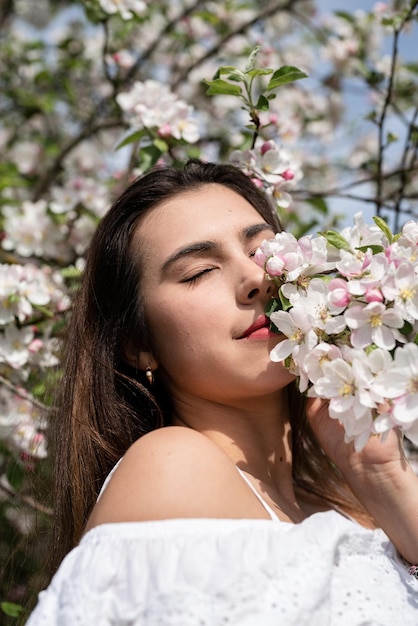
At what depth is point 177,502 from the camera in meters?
1.29

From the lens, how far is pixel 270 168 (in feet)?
7.05

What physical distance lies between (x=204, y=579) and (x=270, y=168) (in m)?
1.26

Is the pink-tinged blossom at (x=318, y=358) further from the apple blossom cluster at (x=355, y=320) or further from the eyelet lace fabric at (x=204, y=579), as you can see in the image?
the eyelet lace fabric at (x=204, y=579)

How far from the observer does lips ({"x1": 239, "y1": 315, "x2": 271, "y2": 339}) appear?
158 cm

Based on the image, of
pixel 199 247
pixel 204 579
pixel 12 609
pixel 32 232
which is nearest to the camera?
pixel 204 579

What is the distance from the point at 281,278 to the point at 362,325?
0.26m

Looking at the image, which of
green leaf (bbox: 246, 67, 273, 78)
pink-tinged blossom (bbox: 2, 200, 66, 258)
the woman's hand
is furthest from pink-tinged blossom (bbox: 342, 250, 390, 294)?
pink-tinged blossom (bbox: 2, 200, 66, 258)

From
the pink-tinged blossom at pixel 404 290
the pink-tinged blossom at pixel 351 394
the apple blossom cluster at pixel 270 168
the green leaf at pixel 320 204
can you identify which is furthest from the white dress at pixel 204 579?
the green leaf at pixel 320 204

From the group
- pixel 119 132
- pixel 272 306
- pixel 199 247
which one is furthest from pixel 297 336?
pixel 119 132

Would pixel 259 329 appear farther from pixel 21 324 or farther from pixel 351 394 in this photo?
pixel 21 324

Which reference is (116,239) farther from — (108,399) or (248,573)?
(248,573)

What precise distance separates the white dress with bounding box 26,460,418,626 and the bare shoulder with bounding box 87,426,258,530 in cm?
3

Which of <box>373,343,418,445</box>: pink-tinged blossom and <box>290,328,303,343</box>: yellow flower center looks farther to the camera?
<box>290,328,303,343</box>: yellow flower center

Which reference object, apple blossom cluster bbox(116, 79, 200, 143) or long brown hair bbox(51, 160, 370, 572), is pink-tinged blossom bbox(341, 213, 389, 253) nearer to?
long brown hair bbox(51, 160, 370, 572)
